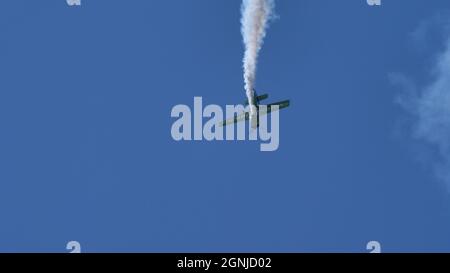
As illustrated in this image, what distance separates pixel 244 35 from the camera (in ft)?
312

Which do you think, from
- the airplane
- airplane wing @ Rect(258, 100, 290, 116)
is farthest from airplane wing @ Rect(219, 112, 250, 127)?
airplane wing @ Rect(258, 100, 290, 116)

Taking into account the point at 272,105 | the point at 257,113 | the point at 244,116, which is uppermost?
the point at 272,105

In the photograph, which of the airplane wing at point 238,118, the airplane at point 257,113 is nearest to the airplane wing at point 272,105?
the airplane at point 257,113

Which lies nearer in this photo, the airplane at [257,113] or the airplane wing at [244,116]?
the airplane at [257,113]

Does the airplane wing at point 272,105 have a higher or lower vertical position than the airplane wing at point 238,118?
higher

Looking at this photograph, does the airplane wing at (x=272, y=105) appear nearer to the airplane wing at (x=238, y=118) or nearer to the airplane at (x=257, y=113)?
the airplane at (x=257, y=113)

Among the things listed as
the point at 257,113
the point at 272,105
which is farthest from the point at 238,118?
the point at 272,105

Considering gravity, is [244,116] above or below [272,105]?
below

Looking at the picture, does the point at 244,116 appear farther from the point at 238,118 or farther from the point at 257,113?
the point at 257,113

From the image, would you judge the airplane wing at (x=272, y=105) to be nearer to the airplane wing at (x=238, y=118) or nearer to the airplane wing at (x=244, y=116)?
the airplane wing at (x=244, y=116)

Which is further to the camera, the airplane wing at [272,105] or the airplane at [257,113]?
the airplane wing at [272,105]

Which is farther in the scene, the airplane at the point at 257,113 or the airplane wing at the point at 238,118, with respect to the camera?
the airplane wing at the point at 238,118
